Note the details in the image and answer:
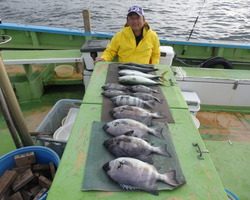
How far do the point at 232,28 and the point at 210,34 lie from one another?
1622 millimetres

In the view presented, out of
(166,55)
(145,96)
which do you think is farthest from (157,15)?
(145,96)

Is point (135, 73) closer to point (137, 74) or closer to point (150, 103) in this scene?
point (137, 74)

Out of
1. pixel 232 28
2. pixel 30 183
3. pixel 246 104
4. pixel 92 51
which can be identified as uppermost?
pixel 92 51

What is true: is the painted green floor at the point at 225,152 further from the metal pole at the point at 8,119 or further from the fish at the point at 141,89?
the fish at the point at 141,89

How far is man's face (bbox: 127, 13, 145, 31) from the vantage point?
3327 mm

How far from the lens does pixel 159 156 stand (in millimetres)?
1753

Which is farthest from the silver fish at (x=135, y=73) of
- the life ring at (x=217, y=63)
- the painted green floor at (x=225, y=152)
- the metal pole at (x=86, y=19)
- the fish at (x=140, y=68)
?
the metal pole at (x=86, y=19)

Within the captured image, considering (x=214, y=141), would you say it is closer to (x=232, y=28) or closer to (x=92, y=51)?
(x=92, y=51)

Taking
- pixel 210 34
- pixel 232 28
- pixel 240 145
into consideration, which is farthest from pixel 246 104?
pixel 232 28

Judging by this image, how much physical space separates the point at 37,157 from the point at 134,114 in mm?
1240

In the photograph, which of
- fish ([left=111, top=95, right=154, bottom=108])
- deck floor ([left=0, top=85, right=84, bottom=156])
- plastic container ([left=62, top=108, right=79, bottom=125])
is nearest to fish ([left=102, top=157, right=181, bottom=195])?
fish ([left=111, top=95, right=154, bottom=108])

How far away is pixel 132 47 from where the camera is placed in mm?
3623

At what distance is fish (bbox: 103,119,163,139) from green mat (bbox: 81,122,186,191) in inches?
1.6

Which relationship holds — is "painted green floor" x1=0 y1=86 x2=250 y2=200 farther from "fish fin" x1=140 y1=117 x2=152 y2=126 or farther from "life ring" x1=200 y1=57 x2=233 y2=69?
"life ring" x1=200 y1=57 x2=233 y2=69
